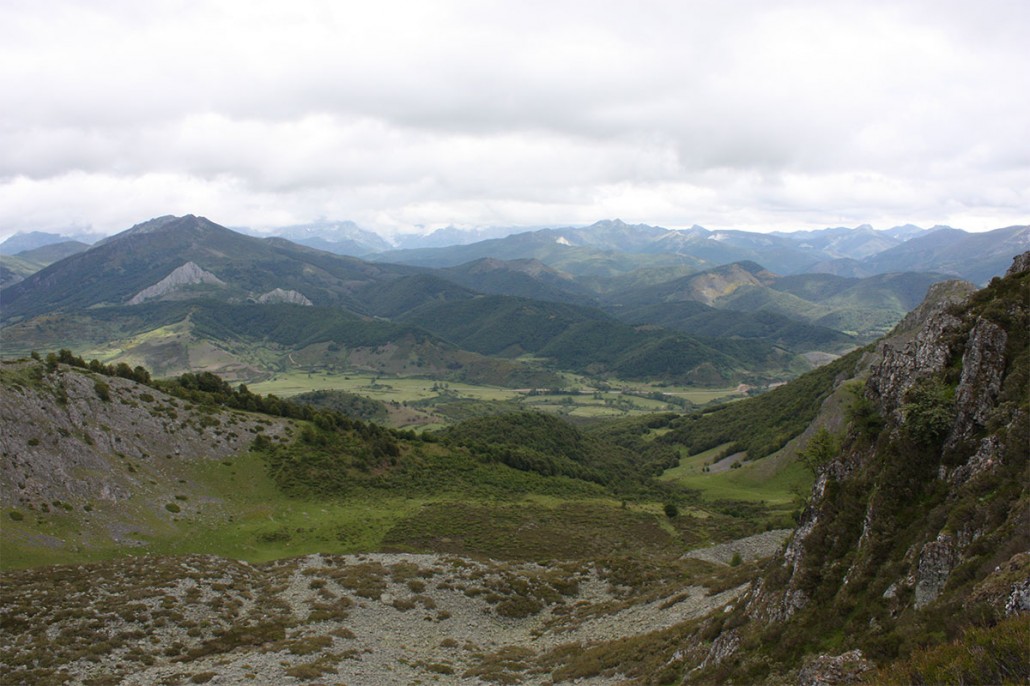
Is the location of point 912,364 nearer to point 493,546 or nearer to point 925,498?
point 925,498

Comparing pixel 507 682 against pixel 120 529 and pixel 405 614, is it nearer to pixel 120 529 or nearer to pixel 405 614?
pixel 405 614

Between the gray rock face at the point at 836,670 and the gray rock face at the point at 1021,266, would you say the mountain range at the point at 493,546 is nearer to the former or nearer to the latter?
the gray rock face at the point at 836,670

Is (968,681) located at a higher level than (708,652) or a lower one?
higher

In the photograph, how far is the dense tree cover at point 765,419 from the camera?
12519 cm

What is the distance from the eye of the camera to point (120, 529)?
2003 inches

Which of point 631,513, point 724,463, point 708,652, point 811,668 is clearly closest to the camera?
point 811,668

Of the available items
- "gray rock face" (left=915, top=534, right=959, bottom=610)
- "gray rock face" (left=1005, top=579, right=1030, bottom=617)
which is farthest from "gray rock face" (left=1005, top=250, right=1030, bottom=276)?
"gray rock face" (left=1005, top=579, right=1030, bottom=617)

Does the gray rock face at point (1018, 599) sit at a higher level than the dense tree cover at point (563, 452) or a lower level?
higher

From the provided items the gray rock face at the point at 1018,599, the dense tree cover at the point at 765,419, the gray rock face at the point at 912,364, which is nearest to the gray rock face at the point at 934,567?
the gray rock face at the point at 1018,599

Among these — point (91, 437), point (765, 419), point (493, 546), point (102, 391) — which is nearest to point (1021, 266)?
point (493, 546)

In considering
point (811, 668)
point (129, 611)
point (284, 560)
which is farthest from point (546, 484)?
point (811, 668)

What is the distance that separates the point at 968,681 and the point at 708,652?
13247 mm

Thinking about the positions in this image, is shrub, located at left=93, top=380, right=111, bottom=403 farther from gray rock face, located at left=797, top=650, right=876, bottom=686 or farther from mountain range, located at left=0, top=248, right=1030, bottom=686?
gray rock face, located at left=797, top=650, right=876, bottom=686

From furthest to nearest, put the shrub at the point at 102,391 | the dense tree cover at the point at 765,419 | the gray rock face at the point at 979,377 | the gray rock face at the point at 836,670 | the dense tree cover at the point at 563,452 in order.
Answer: the dense tree cover at the point at 765,419 < the dense tree cover at the point at 563,452 < the shrub at the point at 102,391 < the gray rock face at the point at 979,377 < the gray rock face at the point at 836,670
